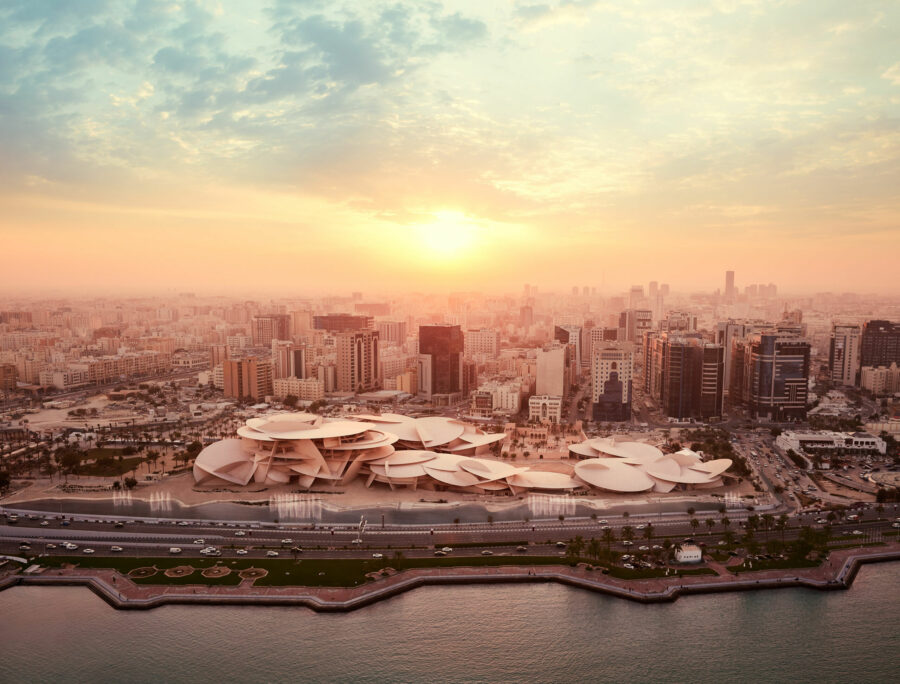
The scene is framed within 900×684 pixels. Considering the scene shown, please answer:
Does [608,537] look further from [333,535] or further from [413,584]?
[333,535]

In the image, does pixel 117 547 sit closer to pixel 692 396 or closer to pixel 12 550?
pixel 12 550

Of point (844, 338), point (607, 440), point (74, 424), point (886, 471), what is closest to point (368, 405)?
point (74, 424)

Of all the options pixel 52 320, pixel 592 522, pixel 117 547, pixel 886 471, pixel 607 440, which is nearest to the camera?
pixel 117 547

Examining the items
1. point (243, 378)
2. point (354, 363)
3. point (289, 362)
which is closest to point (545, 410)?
point (354, 363)

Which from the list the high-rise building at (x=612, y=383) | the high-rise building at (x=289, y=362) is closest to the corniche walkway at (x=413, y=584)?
the high-rise building at (x=612, y=383)

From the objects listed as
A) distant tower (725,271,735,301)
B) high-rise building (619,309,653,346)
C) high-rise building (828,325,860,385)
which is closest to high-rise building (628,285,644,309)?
distant tower (725,271,735,301)

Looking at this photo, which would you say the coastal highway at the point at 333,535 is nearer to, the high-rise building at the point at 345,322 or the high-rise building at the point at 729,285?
the high-rise building at the point at 345,322
